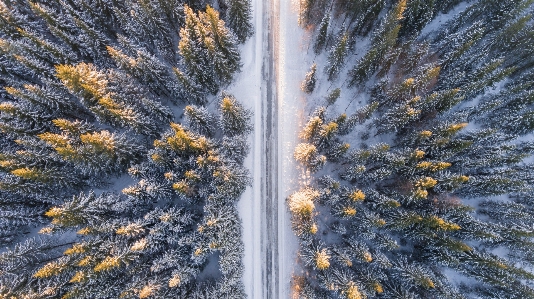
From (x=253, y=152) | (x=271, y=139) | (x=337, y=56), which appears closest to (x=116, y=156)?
(x=253, y=152)

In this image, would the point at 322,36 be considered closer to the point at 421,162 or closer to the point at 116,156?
the point at 421,162

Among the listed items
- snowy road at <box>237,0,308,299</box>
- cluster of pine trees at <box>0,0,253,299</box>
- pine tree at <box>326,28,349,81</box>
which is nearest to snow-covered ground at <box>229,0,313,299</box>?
snowy road at <box>237,0,308,299</box>

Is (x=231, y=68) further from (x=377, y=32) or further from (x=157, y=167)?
(x=377, y=32)

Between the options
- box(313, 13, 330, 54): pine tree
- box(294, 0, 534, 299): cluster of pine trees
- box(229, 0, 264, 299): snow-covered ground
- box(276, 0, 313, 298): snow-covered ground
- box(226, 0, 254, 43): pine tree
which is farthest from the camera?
box(276, 0, 313, 298): snow-covered ground

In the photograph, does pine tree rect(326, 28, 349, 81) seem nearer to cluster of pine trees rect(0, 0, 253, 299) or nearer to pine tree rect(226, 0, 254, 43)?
pine tree rect(226, 0, 254, 43)

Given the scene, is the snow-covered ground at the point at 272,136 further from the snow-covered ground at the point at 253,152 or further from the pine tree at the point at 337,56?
the pine tree at the point at 337,56

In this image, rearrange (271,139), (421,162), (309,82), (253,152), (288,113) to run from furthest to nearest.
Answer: (288,113) < (271,139) < (253,152) < (309,82) < (421,162)

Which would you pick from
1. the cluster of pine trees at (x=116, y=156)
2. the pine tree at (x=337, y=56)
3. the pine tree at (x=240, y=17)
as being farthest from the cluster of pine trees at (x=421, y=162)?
the cluster of pine trees at (x=116, y=156)
